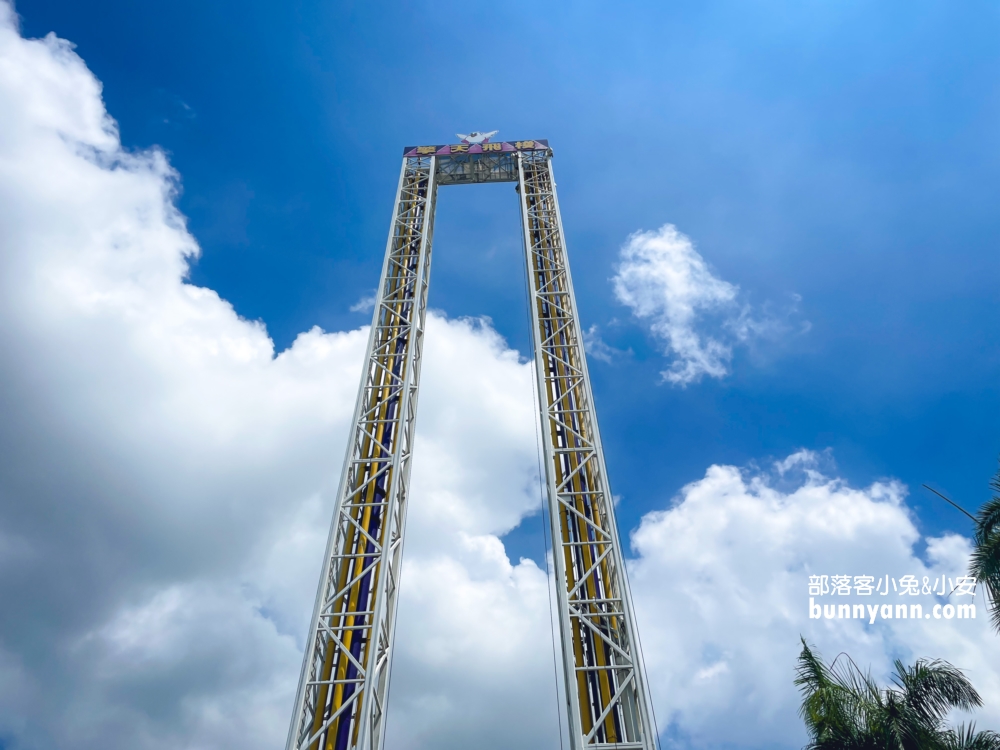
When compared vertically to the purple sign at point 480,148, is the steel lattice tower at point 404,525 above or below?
below

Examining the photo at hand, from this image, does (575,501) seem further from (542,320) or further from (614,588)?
(542,320)

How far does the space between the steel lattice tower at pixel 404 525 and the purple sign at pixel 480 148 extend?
3399mm

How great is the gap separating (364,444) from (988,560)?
17237mm

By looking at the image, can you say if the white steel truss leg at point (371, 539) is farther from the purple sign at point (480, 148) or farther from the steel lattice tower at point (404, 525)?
the purple sign at point (480, 148)

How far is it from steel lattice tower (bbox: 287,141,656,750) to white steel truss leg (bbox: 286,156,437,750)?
0.04 m

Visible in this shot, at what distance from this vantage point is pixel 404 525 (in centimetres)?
2009

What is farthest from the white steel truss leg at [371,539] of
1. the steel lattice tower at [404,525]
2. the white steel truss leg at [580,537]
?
the white steel truss leg at [580,537]

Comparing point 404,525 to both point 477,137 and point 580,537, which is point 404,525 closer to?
point 580,537

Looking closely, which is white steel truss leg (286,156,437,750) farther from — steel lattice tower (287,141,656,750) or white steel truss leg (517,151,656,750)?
white steel truss leg (517,151,656,750)

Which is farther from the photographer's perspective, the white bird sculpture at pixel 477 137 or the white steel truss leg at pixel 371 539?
the white bird sculpture at pixel 477 137

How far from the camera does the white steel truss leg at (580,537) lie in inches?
592

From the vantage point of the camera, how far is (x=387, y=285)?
2566 cm

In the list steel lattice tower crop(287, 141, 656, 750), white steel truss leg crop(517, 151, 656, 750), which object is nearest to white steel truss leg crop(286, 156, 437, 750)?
steel lattice tower crop(287, 141, 656, 750)

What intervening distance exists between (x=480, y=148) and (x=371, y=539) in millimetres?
20366
